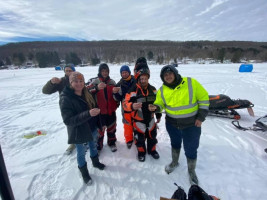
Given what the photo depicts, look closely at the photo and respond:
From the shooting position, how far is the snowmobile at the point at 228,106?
4082 mm

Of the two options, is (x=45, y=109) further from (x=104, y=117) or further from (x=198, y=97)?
(x=198, y=97)

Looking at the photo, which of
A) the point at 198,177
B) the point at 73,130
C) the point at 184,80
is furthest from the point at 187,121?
the point at 73,130

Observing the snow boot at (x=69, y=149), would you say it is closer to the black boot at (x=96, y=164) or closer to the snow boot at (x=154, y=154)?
the black boot at (x=96, y=164)

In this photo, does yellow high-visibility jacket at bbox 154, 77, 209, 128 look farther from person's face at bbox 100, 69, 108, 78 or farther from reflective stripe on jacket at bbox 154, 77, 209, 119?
person's face at bbox 100, 69, 108, 78

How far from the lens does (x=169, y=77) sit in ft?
6.35

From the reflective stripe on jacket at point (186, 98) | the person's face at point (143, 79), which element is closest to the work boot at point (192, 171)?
the reflective stripe on jacket at point (186, 98)

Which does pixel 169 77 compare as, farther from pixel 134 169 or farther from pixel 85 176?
pixel 85 176

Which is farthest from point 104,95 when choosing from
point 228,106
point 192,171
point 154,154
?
point 228,106

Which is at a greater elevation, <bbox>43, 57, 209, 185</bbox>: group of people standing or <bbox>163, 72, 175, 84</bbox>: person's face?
<bbox>163, 72, 175, 84</bbox>: person's face

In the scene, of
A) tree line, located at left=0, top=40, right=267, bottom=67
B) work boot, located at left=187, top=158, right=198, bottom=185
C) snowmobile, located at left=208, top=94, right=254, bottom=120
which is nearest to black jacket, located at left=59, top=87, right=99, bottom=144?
work boot, located at left=187, top=158, right=198, bottom=185

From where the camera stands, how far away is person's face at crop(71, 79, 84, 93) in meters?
1.98

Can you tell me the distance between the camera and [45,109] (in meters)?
6.05

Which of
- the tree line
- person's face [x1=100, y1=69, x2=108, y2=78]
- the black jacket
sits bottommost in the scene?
the black jacket

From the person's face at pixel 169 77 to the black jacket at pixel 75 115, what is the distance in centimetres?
115
